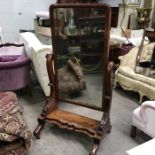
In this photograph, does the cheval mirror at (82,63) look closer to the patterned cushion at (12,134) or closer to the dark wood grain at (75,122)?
the dark wood grain at (75,122)

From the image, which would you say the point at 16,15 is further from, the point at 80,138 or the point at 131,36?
the point at 80,138

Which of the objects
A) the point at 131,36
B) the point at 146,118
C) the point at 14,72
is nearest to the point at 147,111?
the point at 146,118

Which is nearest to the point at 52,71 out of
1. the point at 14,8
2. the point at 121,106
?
the point at 121,106

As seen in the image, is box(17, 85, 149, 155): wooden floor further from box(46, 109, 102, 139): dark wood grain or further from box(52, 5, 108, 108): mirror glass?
box(52, 5, 108, 108): mirror glass

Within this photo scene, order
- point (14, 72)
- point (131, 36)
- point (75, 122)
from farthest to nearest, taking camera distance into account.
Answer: point (131, 36) < point (14, 72) < point (75, 122)

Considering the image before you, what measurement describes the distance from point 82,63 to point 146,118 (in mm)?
812

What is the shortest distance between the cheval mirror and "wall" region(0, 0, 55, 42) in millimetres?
2723

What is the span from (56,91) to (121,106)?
3.29 feet

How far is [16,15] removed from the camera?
15.0 ft

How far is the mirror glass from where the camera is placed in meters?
1.98

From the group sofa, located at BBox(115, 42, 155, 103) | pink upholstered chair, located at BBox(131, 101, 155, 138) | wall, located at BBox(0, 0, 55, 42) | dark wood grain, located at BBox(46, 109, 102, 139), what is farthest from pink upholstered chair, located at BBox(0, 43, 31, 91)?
wall, located at BBox(0, 0, 55, 42)

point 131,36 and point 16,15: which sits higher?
point 16,15

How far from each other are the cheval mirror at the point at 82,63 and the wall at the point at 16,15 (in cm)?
272

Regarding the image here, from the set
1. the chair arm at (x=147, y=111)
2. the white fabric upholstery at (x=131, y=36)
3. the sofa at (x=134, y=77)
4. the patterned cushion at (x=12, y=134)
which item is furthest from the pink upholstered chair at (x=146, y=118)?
the white fabric upholstery at (x=131, y=36)
